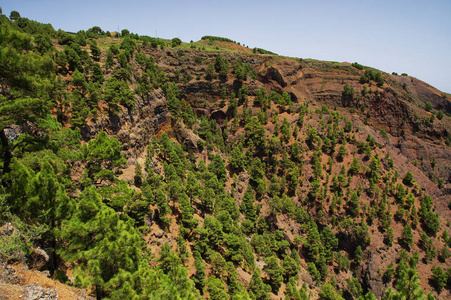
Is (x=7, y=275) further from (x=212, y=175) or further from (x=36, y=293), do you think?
(x=212, y=175)

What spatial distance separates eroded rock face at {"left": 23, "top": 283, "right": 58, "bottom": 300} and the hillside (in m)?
0.14

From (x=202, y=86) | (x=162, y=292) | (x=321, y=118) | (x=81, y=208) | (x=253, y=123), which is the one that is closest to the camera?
(x=162, y=292)

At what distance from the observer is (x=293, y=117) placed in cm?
9581

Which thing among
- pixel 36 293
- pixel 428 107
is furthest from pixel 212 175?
pixel 428 107

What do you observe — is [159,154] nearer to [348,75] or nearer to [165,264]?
[165,264]

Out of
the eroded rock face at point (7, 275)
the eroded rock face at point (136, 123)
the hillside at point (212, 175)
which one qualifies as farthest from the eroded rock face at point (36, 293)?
the eroded rock face at point (136, 123)

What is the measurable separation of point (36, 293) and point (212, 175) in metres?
52.6

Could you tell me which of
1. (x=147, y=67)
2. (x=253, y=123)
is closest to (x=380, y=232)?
(x=253, y=123)

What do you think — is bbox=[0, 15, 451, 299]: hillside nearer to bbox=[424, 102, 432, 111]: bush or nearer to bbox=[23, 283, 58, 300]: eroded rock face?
bbox=[23, 283, 58, 300]: eroded rock face

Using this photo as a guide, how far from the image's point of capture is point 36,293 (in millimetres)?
11758

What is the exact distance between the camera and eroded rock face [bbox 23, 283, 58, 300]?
1133 cm

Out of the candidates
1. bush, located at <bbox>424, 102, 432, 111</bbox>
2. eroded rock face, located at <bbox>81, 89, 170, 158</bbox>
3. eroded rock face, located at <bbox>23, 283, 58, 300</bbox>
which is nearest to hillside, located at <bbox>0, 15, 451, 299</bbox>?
eroded rock face, located at <bbox>23, 283, 58, 300</bbox>

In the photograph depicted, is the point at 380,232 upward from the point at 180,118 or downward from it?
downward

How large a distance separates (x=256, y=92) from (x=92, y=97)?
238 feet
